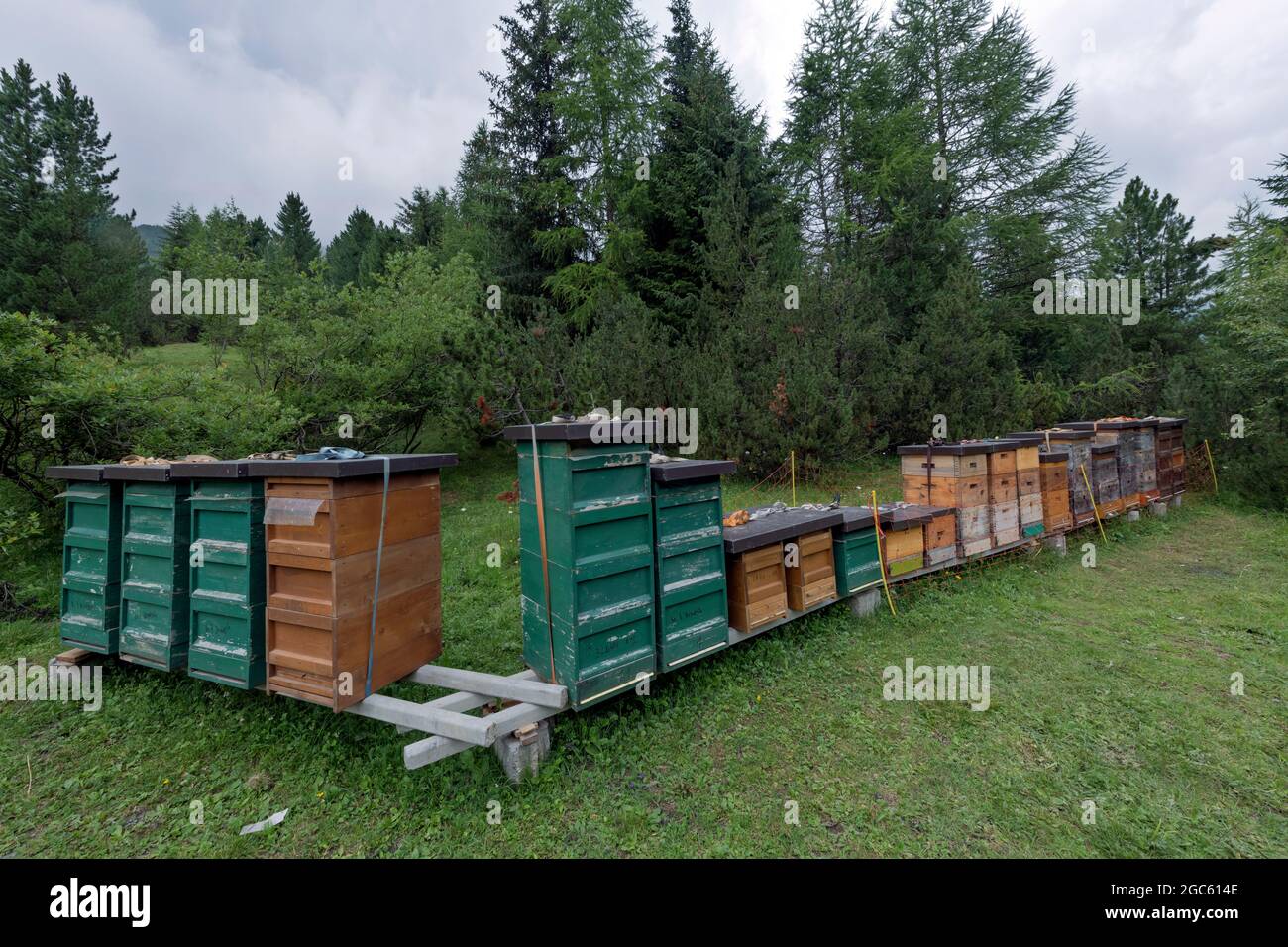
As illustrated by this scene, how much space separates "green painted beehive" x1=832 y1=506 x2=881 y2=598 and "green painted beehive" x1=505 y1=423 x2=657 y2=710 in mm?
2603

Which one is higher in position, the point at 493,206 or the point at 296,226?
the point at 296,226

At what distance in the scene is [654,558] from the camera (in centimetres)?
416

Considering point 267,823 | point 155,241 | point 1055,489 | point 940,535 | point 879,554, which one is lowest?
point 267,823

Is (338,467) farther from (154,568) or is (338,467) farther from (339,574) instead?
(154,568)

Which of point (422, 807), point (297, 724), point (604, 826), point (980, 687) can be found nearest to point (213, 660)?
point (297, 724)

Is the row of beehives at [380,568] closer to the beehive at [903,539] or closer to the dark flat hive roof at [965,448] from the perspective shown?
the beehive at [903,539]

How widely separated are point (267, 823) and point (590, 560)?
2477 mm

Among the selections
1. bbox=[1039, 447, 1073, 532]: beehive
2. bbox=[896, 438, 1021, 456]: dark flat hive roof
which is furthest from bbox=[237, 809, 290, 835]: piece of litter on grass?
bbox=[1039, 447, 1073, 532]: beehive

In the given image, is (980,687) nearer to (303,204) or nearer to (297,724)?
(297,724)

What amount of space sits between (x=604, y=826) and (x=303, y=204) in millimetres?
76391

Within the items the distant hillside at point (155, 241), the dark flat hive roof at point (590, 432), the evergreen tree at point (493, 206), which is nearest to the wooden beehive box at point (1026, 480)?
the dark flat hive roof at point (590, 432)

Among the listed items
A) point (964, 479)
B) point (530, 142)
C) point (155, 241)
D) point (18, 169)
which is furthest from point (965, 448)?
point (155, 241)

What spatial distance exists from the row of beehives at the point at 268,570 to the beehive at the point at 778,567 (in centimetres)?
254

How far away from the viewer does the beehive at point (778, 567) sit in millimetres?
4863
